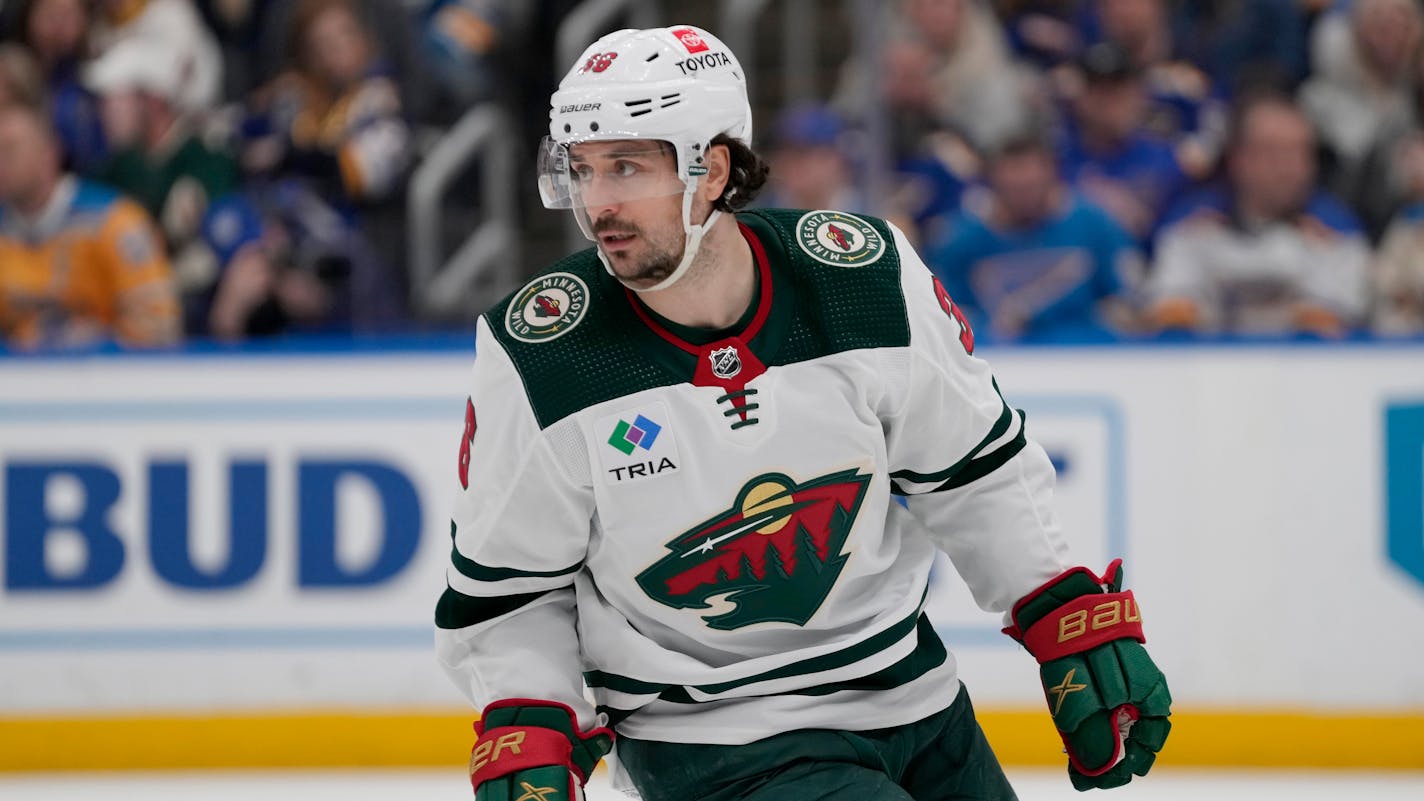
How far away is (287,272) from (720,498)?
128 inches

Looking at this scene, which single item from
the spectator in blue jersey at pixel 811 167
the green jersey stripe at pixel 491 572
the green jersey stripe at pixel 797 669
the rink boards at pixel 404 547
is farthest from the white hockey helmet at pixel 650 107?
the spectator in blue jersey at pixel 811 167

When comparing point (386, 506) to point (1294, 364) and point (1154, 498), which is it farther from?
point (1294, 364)

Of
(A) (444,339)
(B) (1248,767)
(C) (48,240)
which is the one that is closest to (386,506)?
(A) (444,339)

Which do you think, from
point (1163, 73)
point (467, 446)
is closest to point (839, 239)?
point (467, 446)

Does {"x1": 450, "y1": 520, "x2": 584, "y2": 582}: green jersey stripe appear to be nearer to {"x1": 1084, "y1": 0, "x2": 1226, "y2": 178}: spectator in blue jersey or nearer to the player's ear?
the player's ear

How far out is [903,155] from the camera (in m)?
5.04

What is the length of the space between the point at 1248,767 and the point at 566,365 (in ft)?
8.92

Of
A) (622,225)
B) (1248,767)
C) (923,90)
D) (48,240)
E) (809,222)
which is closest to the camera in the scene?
(622,225)

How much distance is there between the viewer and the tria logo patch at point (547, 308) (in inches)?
80.0

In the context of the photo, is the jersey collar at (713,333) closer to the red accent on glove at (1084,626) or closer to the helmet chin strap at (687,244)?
the helmet chin strap at (687,244)

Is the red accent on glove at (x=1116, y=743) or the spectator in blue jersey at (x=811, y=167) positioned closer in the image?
the red accent on glove at (x=1116, y=743)

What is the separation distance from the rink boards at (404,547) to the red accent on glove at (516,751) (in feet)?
7.12

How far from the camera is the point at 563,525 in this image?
203 cm

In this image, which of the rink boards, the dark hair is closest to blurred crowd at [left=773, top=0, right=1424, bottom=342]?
the rink boards
